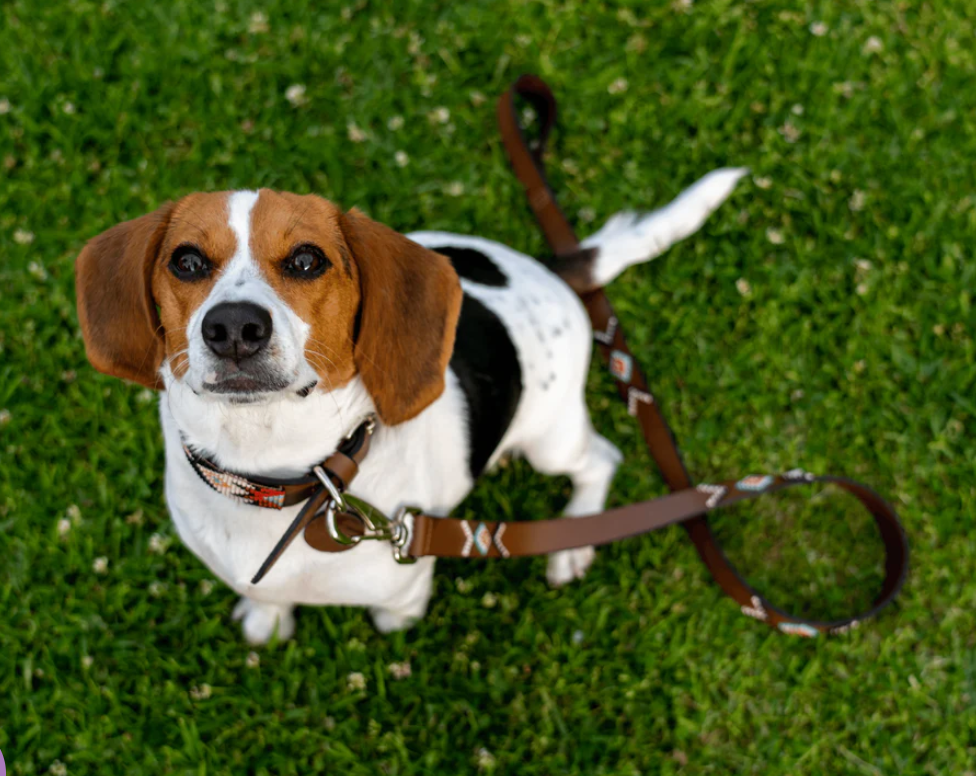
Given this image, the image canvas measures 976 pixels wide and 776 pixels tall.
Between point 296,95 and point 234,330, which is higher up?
point 234,330

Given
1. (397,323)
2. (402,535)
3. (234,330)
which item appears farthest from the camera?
(402,535)

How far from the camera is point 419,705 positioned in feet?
11.8

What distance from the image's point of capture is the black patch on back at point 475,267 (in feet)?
10.3

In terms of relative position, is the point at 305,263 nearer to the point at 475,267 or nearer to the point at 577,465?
the point at 475,267

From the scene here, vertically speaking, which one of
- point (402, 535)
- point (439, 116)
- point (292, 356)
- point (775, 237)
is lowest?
point (775, 237)

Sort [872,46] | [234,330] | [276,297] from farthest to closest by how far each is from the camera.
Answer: [872,46] < [276,297] < [234,330]

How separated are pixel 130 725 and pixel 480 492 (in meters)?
1.80

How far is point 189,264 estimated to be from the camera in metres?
2.28

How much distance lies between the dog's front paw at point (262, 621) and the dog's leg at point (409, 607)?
1.20ft

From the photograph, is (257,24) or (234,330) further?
(257,24)

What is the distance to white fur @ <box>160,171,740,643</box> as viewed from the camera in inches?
89.7

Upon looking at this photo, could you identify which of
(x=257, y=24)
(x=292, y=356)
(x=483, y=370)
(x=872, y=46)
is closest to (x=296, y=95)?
(x=257, y=24)

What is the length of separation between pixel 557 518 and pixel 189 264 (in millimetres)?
1728

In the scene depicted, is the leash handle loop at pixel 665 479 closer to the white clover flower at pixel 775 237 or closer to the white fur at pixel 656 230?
the white fur at pixel 656 230
